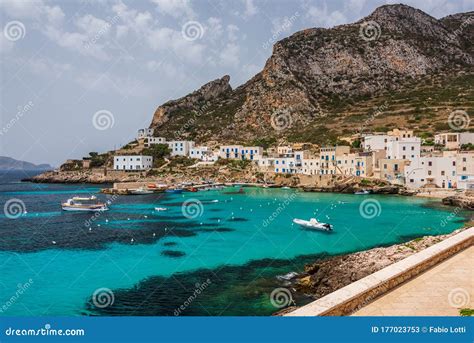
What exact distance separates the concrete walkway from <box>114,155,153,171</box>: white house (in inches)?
2971

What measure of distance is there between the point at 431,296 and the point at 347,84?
9758 centimetres

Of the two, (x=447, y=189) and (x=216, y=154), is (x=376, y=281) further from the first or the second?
(x=216, y=154)

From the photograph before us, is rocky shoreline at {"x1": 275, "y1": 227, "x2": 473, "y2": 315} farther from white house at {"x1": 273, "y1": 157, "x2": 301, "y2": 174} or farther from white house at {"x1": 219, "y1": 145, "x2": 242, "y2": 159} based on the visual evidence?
white house at {"x1": 219, "y1": 145, "x2": 242, "y2": 159}

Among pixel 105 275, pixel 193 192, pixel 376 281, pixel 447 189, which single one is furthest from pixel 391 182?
pixel 376 281

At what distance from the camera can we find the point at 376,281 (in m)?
8.16

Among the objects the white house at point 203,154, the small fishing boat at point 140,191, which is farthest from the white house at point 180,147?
the small fishing boat at point 140,191

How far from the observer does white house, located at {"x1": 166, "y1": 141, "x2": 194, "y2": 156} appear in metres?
85.6

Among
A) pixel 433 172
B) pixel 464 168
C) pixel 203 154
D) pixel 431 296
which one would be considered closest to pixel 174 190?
pixel 203 154

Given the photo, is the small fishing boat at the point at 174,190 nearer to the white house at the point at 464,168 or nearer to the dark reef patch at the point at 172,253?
the white house at the point at 464,168

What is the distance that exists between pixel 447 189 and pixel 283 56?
203 ft

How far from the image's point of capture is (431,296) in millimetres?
7996

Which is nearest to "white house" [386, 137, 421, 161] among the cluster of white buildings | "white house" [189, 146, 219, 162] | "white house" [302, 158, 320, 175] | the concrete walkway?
the cluster of white buildings

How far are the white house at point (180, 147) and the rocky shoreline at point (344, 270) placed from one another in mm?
69259

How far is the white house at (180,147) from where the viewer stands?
281ft
